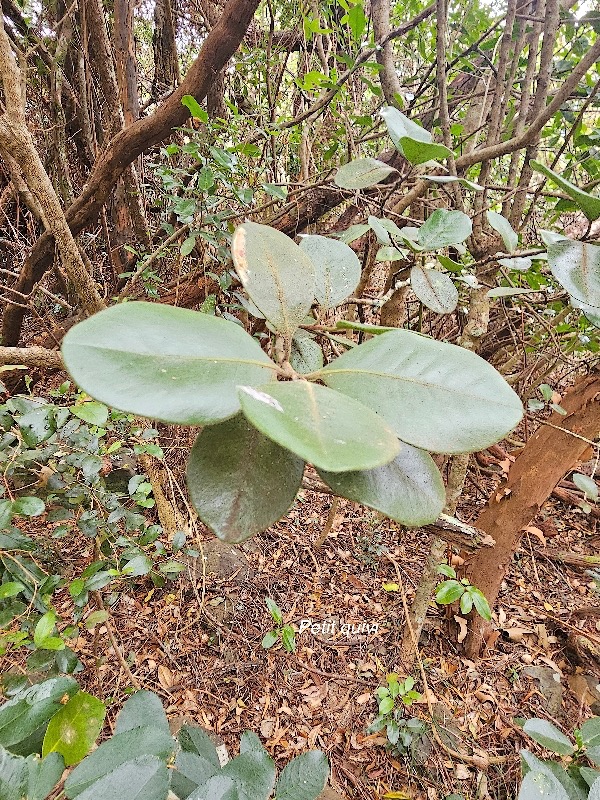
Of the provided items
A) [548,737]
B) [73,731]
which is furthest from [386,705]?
[73,731]

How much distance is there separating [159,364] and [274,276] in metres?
0.12

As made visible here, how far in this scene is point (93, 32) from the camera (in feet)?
5.70

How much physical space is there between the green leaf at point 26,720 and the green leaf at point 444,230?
0.62 metres

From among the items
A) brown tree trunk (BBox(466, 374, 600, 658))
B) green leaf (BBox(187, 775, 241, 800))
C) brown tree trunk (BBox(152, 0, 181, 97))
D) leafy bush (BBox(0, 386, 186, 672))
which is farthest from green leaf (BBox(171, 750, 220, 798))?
brown tree trunk (BBox(152, 0, 181, 97))

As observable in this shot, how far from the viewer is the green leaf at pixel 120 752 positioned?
370mm

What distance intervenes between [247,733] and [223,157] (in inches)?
49.6

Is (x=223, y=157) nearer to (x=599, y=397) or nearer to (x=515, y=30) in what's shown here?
(x=515, y=30)

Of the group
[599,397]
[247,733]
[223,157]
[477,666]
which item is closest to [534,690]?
[477,666]

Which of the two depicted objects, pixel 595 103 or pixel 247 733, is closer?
pixel 247 733

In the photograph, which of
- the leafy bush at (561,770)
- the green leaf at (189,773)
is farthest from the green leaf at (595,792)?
the green leaf at (189,773)

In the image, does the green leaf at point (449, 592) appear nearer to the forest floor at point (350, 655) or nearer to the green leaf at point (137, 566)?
the forest floor at point (350, 655)

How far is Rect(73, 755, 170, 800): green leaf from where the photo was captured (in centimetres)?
32

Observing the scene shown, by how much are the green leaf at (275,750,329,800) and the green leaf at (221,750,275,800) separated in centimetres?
5

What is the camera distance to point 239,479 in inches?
10.2
